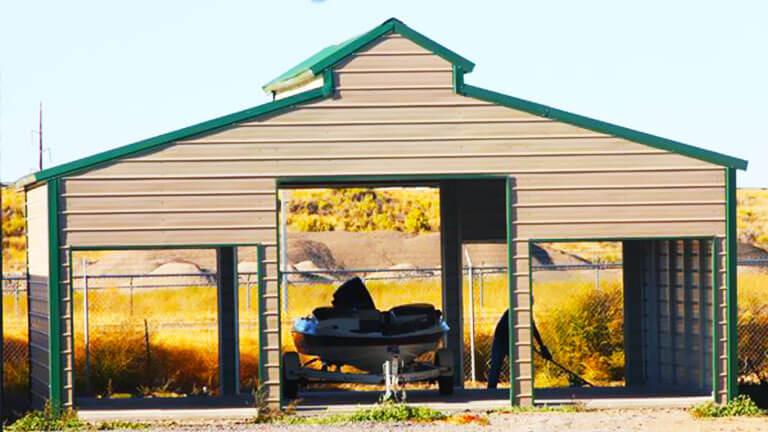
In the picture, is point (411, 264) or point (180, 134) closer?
point (180, 134)

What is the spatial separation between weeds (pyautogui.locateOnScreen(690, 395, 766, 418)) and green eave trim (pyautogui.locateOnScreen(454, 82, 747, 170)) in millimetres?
3225

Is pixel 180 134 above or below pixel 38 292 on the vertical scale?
above

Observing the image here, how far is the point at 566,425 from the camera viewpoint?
16.5m

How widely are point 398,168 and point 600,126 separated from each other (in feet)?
9.27

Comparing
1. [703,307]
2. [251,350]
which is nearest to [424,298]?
[251,350]

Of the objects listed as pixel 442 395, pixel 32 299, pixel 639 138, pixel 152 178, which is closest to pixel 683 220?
pixel 639 138

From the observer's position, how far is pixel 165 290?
161ft

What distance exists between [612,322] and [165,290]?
88.1 feet

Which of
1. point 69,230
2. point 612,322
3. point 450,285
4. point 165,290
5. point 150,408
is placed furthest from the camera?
point 165,290

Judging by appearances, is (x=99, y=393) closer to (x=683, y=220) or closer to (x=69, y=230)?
(x=69, y=230)

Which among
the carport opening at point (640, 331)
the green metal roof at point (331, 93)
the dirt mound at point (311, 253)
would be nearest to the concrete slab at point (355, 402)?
the carport opening at point (640, 331)

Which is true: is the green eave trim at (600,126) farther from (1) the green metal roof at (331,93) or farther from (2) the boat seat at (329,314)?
(2) the boat seat at (329,314)

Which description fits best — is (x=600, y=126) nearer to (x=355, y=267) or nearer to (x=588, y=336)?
(x=588, y=336)

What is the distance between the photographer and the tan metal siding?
1750 cm
